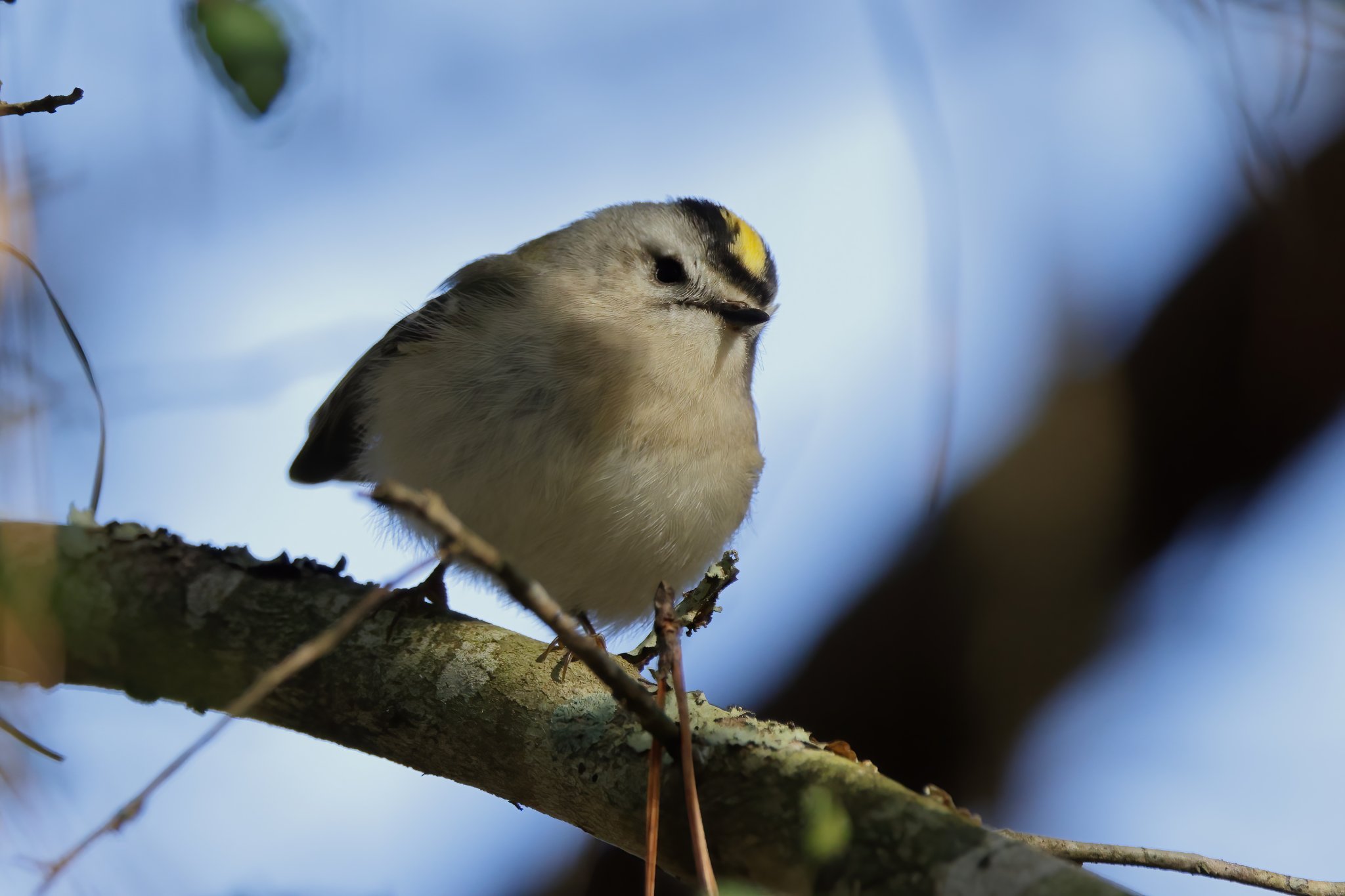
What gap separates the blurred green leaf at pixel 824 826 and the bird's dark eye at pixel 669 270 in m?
1.67

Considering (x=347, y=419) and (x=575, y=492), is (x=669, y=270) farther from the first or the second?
(x=347, y=419)

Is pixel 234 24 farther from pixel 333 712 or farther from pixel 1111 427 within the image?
pixel 1111 427

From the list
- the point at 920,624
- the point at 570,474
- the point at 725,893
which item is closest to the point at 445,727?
the point at 725,893

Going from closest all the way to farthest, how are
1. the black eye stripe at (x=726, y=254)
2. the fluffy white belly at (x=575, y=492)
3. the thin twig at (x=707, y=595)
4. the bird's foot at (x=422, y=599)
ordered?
the thin twig at (x=707, y=595), the bird's foot at (x=422, y=599), the fluffy white belly at (x=575, y=492), the black eye stripe at (x=726, y=254)

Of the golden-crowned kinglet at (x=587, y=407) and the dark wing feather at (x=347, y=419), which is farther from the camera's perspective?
the dark wing feather at (x=347, y=419)

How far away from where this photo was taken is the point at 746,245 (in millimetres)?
2746

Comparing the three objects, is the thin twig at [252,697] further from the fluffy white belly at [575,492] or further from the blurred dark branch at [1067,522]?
the blurred dark branch at [1067,522]

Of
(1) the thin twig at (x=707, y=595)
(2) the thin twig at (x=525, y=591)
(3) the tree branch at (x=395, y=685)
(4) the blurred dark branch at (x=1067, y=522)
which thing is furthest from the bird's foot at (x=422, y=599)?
(4) the blurred dark branch at (x=1067, y=522)

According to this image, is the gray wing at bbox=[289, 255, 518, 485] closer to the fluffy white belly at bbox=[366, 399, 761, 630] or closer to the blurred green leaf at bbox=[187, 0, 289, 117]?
the fluffy white belly at bbox=[366, 399, 761, 630]

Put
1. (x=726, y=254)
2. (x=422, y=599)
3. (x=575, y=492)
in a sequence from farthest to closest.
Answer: (x=726, y=254), (x=575, y=492), (x=422, y=599)

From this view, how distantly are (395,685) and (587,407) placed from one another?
81 cm

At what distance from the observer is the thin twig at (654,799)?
980mm

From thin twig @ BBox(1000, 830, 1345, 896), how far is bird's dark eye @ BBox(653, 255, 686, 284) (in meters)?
1.61

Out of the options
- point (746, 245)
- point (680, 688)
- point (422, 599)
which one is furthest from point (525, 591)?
point (746, 245)
